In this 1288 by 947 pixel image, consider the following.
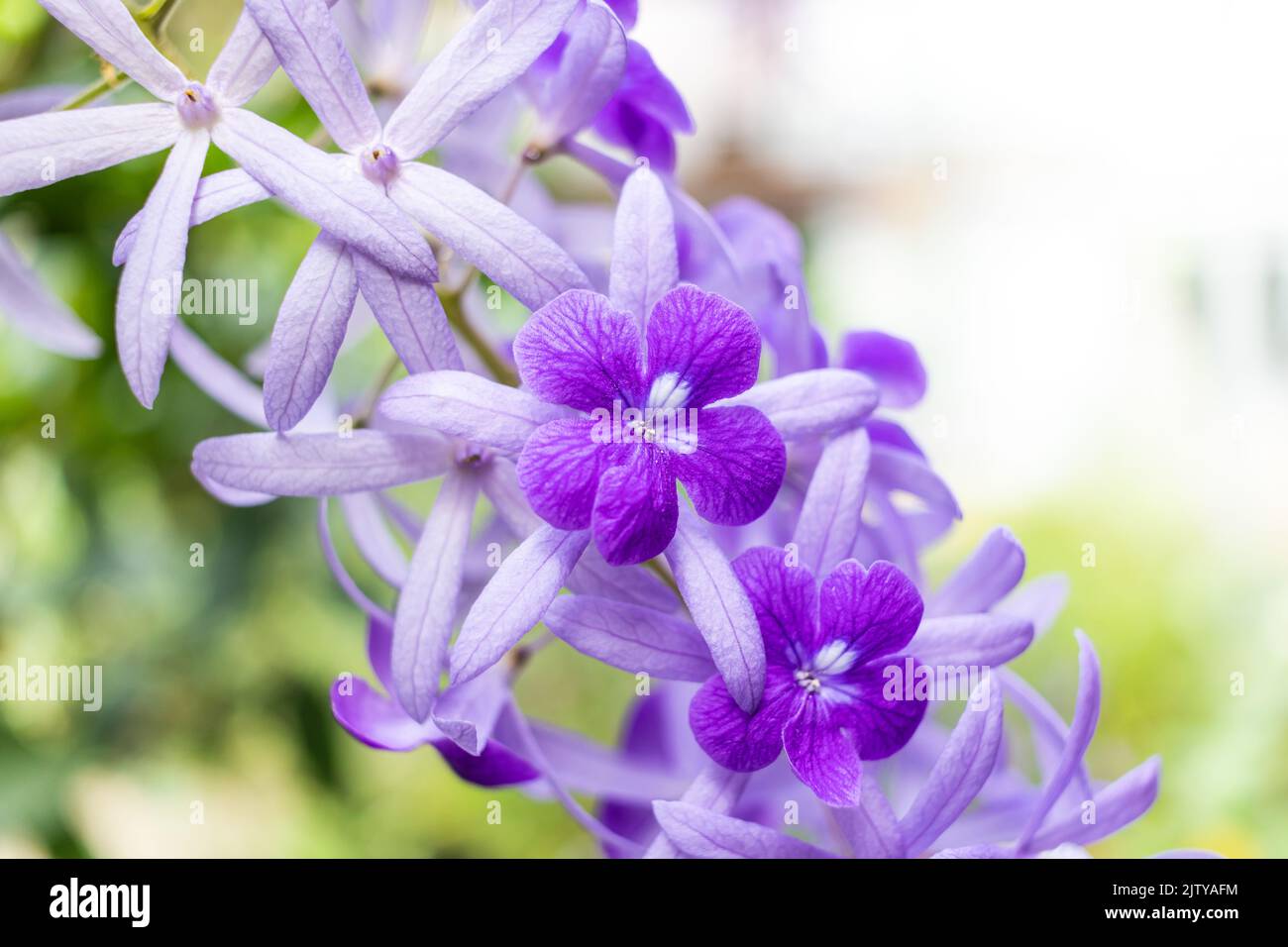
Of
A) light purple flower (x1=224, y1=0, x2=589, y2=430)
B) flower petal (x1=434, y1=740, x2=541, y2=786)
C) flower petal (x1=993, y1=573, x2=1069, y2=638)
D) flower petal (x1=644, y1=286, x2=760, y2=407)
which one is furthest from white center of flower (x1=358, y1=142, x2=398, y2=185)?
flower petal (x1=993, y1=573, x2=1069, y2=638)

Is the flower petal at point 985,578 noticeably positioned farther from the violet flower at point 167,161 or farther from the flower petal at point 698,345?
the violet flower at point 167,161

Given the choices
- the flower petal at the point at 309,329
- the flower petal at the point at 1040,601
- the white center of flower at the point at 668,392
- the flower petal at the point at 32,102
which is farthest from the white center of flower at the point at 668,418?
the flower petal at the point at 32,102

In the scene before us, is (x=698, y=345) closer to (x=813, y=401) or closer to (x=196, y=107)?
(x=813, y=401)

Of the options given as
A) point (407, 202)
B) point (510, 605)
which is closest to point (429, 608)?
point (510, 605)

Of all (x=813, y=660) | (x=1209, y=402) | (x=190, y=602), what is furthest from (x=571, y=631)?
(x=1209, y=402)

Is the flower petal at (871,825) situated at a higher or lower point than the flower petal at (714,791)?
lower

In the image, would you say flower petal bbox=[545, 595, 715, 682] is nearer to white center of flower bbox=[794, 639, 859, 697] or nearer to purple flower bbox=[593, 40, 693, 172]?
white center of flower bbox=[794, 639, 859, 697]
